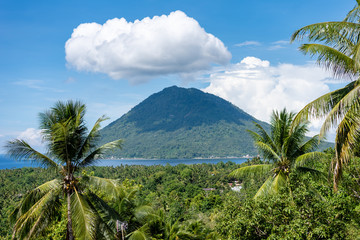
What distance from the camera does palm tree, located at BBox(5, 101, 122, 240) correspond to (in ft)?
26.5

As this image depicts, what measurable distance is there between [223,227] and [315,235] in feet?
9.74

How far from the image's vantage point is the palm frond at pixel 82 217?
25.4ft

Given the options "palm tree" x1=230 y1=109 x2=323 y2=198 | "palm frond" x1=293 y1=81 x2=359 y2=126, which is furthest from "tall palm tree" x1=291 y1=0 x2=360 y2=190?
"palm tree" x1=230 y1=109 x2=323 y2=198

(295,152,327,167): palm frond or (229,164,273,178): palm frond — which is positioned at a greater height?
(295,152,327,167): palm frond

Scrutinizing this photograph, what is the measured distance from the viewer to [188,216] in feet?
118

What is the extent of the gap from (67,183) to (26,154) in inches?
57.8

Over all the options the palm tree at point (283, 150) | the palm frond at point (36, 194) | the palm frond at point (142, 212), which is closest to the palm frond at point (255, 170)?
the palm tree at point (283, 150)

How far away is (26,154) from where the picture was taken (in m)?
8.61

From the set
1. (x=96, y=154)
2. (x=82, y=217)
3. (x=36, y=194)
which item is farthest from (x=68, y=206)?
(x=96, y=154)

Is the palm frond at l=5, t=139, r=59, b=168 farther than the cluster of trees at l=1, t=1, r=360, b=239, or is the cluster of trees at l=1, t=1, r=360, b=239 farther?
the palm frond at l=5, t=139, r=59, b=168

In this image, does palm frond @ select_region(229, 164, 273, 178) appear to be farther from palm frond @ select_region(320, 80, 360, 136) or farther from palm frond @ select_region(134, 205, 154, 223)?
palm frond @ select_region(320, 80, 360, 136)

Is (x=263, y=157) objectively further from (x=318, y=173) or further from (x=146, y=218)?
(x=146, y=218)

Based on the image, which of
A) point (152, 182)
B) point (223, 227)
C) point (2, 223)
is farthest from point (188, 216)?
point (152, 182)

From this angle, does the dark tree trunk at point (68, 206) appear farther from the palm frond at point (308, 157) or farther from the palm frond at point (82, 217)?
the palm frond at point (308, 157)
